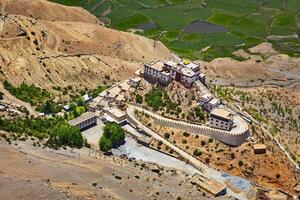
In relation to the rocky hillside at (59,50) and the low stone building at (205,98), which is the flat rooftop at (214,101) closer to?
the low stone building at (205,98)

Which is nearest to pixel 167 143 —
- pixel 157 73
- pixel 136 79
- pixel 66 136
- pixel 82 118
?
pixel 157 73

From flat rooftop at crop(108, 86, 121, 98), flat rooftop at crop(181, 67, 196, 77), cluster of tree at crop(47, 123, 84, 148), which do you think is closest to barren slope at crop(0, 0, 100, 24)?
flat rooftop at crop(108, 86, 121, 98)

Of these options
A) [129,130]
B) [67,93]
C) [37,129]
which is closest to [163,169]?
[129,130]

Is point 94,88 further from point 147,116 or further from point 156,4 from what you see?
point 156,4

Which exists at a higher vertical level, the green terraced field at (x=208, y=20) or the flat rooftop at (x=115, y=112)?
the green terraced field at (x=208, y=20)

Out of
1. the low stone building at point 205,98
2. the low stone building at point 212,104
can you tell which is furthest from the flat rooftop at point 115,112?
the low stone building at point 212,104
